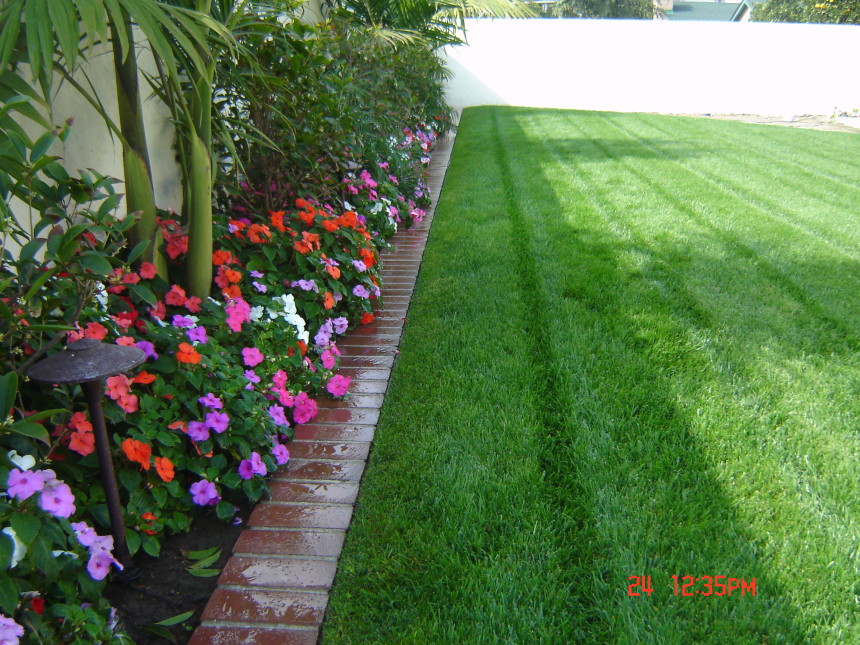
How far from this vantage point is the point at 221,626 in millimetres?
1492

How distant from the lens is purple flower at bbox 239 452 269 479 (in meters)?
1.85

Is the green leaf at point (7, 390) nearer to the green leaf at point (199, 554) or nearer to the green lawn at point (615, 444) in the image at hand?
the green leaf at point (199, 554)

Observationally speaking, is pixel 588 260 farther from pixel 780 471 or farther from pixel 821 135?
pixel 821 135

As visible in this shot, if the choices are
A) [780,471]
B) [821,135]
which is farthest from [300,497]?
[821,135]

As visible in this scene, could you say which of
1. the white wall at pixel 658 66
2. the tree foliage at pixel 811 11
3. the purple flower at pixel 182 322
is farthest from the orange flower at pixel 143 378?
the tree foliage at pixel 811 11

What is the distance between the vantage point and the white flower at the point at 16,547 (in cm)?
116

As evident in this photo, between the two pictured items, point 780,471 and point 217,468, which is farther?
point 780,471

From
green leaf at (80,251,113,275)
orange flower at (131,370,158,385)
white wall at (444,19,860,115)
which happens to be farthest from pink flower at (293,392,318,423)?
white wall at (444,19,860,115)

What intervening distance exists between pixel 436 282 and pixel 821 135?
9.11m

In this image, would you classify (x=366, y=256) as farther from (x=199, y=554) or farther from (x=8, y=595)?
(x=8, y=595)

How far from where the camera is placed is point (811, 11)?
21594 mm

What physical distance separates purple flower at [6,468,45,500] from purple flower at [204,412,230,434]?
1.80 feet

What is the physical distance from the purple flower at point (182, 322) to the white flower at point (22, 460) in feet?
2.53

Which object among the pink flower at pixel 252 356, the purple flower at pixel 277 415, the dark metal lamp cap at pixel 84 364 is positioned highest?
the dark metal lamp cap at pixel 84 364
